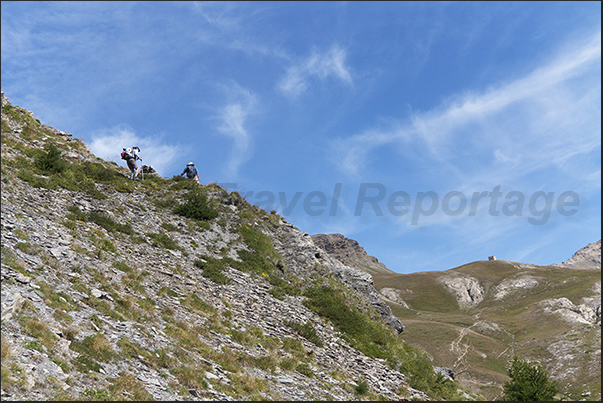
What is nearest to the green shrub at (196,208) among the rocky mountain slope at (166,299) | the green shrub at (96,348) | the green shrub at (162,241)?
the rocky mountain slope at (166,299)

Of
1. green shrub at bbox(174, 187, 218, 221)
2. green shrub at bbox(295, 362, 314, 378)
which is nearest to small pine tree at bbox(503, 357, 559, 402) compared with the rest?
green shrub at bbox(295, 362, 314, 378)

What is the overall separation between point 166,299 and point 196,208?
1489 centimetres

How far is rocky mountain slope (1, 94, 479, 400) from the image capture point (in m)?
12.9

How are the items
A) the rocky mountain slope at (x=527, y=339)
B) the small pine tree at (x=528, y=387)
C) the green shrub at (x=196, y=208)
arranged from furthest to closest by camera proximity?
the rocky mountain slope at (x=527, y=339)
the green shrub at (x=196, y=208)
the small pine tree at (x=528, y=387)

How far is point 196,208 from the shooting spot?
114 ft

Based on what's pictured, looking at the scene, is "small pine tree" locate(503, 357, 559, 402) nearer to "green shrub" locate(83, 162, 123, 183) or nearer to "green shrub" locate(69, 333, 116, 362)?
"green shrub" locate(69, 333, 116, 362)

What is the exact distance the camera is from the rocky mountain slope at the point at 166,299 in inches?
510

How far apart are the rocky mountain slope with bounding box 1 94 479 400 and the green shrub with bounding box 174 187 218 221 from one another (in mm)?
125

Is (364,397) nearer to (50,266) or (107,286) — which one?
(107,286)

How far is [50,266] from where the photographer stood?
17359 mm

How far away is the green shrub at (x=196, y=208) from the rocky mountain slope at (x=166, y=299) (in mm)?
125

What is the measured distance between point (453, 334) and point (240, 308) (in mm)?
117498

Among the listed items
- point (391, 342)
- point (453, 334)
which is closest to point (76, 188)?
point (391, 342)

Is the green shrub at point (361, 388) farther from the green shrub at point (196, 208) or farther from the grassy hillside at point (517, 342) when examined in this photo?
the grassy hillside at point (517, 342)
